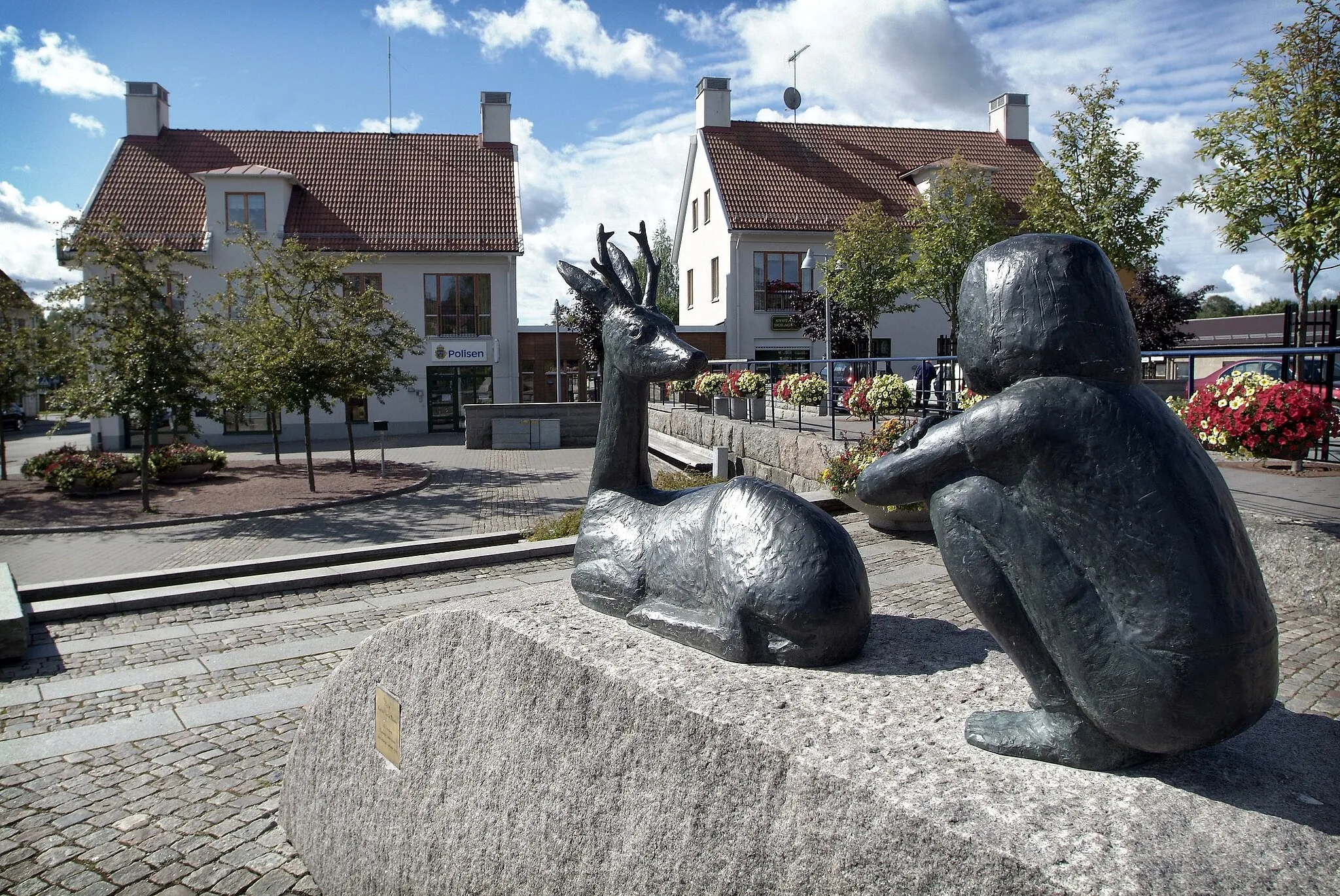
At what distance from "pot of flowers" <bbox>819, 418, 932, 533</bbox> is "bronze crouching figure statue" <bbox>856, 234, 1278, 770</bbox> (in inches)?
245

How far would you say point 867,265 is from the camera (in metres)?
26.1

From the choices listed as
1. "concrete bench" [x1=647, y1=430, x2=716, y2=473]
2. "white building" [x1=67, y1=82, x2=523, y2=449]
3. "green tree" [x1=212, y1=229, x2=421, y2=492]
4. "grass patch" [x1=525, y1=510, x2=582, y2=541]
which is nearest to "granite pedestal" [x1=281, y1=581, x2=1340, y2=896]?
"grass patch" [x1=525, y1=510, x2=582, y2=541]

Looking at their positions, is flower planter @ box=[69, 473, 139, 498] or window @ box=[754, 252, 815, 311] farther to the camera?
window @ box=[754, 252, 815, 311]

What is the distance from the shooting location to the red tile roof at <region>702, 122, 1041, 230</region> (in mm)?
29969

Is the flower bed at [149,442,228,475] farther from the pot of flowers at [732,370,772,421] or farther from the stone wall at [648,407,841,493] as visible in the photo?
the pot of flowers at [732,370,772,421]

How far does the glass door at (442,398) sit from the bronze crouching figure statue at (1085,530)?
27483 mm

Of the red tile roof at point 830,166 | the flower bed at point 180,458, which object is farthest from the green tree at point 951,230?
the flower bed at point 180,458

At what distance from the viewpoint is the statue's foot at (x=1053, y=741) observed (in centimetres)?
228

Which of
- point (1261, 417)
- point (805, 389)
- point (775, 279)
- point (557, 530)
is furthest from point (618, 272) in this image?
point (775, 279)

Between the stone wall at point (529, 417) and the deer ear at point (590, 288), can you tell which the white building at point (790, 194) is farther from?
the deer ear at point (590, 288)

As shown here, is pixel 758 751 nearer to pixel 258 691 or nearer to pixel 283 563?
pixel 258 691

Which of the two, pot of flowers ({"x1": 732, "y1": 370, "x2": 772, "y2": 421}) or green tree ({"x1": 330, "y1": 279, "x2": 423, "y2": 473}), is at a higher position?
green tree ({"x1": 330, "y1": 279, "x2": 423, "y2": 473})

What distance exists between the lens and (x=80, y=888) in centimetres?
386

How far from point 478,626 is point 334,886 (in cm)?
153
